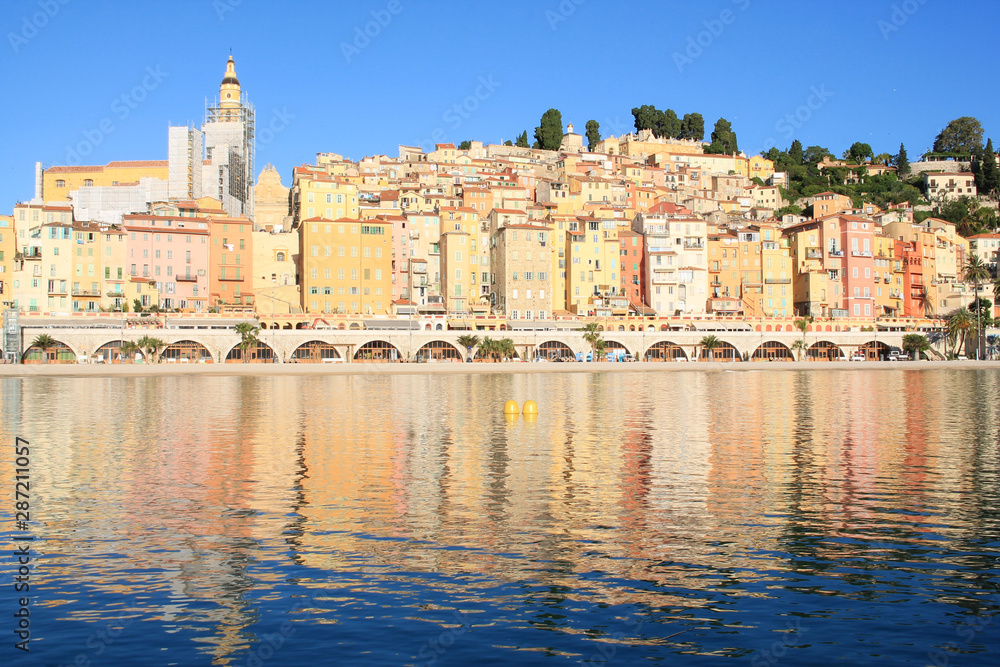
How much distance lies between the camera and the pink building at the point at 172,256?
97.8m

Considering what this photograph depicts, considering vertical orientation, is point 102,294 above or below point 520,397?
above

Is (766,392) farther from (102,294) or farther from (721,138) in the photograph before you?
(721,138)

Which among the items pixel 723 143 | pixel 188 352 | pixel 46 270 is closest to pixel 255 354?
pixel 188 352

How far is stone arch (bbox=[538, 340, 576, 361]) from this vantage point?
97438mm

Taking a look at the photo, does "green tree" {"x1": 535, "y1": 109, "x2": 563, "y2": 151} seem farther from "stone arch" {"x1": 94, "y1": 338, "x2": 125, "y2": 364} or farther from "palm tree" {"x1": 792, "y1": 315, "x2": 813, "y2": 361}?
"stone arch" {"x1": 94, "y1": 338, "x2": 125, "y2": 364}

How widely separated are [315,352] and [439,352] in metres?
13.0

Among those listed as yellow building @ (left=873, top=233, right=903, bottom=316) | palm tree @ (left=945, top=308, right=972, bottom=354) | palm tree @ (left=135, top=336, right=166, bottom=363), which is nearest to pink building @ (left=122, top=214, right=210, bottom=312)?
palm tree @ (left=135, top=336, right=166, bottom=363)

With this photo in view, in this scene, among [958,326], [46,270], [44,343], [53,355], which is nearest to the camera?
[44,343]

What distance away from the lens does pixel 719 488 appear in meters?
21.8

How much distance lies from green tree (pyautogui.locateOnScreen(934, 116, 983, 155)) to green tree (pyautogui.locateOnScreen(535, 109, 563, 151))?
8631 cm

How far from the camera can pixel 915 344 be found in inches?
4077

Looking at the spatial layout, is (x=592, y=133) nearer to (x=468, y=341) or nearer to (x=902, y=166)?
(x=902, y=166)

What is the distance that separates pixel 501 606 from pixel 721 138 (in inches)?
7788

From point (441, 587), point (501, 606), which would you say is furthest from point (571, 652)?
point (441, 587)
